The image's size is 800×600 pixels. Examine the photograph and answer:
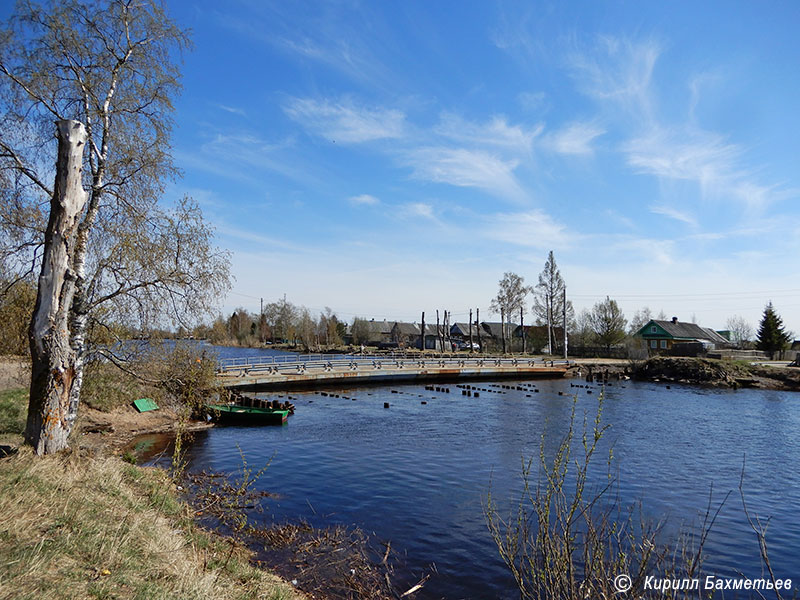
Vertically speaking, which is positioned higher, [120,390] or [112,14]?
[112,14]

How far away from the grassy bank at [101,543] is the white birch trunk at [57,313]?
56cm

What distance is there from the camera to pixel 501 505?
40.8 feet

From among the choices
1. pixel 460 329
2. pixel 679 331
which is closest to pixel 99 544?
pixel 679 331

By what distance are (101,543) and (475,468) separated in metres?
12.3

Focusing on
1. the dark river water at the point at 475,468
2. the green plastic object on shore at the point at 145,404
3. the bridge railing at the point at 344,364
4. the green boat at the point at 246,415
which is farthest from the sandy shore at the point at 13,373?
the bridge railing at the point at 344,364

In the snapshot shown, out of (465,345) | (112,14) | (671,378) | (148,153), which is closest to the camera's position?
(112,14)

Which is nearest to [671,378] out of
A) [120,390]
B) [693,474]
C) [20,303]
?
[693,474]

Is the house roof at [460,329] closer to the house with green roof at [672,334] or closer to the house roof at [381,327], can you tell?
the house roof at [381,327]

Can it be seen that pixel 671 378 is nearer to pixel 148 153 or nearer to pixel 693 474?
pixel 693 474

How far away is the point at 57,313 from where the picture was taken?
9383 millimetres

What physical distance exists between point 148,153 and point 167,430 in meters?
12.3

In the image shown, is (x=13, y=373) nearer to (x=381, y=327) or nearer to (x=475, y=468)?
(x=475, y=468)

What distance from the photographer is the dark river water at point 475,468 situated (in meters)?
10.2

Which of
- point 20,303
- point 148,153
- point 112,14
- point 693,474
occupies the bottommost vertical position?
point 693,474
